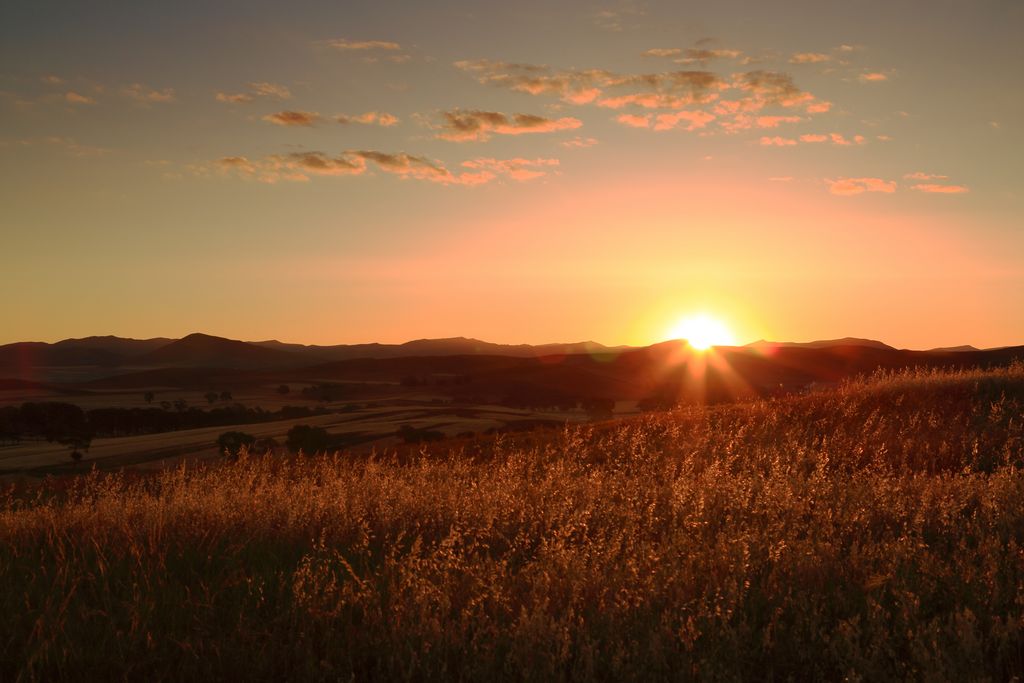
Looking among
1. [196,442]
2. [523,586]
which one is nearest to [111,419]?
[196,442]

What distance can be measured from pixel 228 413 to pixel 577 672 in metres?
79.5

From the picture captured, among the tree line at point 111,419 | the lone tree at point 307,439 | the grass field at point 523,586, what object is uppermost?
the grass field at point 523,586

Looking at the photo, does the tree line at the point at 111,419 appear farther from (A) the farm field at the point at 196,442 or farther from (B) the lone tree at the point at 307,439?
(B) the lone tree at the point at 307,439

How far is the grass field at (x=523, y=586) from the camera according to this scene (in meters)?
4.34

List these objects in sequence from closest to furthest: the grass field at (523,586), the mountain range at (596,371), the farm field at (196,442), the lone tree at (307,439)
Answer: the grass field at (523,586)
the lone tree at (307,439)
the farm field at (196,442)
the mountain range at (596,371)

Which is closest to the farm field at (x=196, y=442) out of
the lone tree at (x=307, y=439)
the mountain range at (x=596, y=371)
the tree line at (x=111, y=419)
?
the lone tree at (x=307, y=439)

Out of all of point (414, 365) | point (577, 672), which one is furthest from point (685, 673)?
point (414, 365)

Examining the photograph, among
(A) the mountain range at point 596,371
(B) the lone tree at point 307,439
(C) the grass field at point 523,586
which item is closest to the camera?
(C) the grass field at point 523,586

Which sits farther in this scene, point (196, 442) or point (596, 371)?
point (596, 371)

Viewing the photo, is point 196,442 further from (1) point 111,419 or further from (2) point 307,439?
(1) point 111,419

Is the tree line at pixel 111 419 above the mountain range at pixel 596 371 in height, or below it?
below

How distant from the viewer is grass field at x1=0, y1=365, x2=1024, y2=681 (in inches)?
171

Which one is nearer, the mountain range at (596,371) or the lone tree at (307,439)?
the lone tree at (307,439)

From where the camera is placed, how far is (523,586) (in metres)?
5.50
